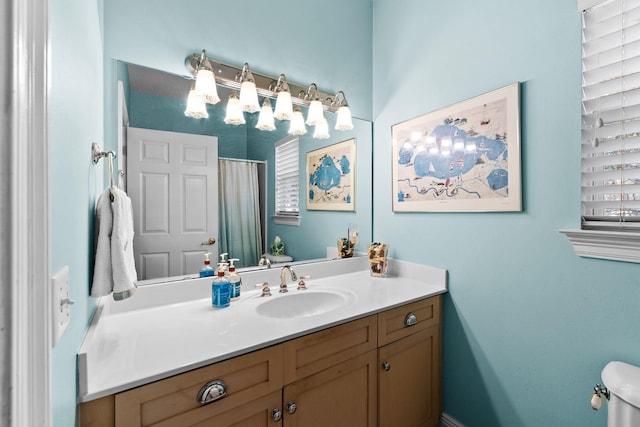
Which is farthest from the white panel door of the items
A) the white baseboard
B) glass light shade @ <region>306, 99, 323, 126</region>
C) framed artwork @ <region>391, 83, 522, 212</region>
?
the white baseboard

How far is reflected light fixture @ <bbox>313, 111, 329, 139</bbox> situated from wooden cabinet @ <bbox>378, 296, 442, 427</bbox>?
1.07m

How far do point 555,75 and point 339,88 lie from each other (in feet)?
3.55

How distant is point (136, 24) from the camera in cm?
123

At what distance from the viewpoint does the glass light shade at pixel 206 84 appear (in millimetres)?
1321

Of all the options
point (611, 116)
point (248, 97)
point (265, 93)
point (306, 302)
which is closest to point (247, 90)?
point (248, 97)

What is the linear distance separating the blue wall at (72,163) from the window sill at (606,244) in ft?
4.82

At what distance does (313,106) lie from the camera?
67.1 inches

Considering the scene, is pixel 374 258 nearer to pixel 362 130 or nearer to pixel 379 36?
pixel 362 130

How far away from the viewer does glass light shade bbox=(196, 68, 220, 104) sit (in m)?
1.32

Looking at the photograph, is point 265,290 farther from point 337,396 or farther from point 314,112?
point 314,112

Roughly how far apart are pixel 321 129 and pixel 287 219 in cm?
58

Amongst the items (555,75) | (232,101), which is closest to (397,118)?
(555,75)

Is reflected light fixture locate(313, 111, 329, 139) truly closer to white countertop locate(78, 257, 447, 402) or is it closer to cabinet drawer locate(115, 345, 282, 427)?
white countertop locate(78, 257, 447, 402)

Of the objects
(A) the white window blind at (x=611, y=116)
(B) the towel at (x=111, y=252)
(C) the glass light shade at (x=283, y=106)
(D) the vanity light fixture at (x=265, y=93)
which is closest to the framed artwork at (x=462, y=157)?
(A) the white window blind at (x=611, y=116)
